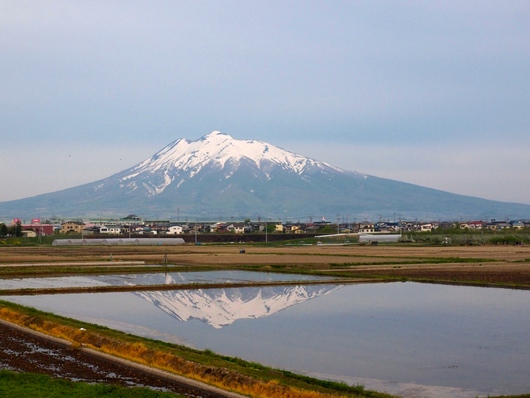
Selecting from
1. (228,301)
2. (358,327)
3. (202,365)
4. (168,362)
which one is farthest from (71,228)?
(202,365)

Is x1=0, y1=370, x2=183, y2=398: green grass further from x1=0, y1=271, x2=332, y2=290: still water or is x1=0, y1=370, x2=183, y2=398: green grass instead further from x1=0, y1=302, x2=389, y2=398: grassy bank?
x1=0, y1=271, x2=332, y2=290: still water

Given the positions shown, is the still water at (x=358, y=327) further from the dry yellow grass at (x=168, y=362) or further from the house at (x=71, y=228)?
the house at (x=71, y=228)

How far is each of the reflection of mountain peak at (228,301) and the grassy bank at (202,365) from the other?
3.56m

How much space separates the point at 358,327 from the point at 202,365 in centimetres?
626

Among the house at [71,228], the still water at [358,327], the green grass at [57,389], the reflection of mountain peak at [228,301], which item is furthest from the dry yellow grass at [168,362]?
the house at [71,228]

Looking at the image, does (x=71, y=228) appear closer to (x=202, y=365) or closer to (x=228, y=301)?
(x=228, y=301)

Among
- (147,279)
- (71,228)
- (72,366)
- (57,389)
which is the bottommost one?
(147,279)

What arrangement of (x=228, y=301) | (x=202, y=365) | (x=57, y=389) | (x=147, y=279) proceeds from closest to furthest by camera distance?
1. (x=57, y=389)
2. (x=202, y=365)
3. (x=228, y=301)
4. (x=147, y=279)

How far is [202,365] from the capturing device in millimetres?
12266

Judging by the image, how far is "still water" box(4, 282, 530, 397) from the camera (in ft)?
40.3

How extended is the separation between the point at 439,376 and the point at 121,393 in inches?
199

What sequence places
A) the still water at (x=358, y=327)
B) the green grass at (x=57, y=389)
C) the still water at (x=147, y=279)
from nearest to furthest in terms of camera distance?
the green grass at (x=57, y=389) → the still water at (x=358, y=327) → the still water at (x=147, y=279)

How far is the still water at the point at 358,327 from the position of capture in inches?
483

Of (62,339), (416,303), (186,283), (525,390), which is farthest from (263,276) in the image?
(525,390)
